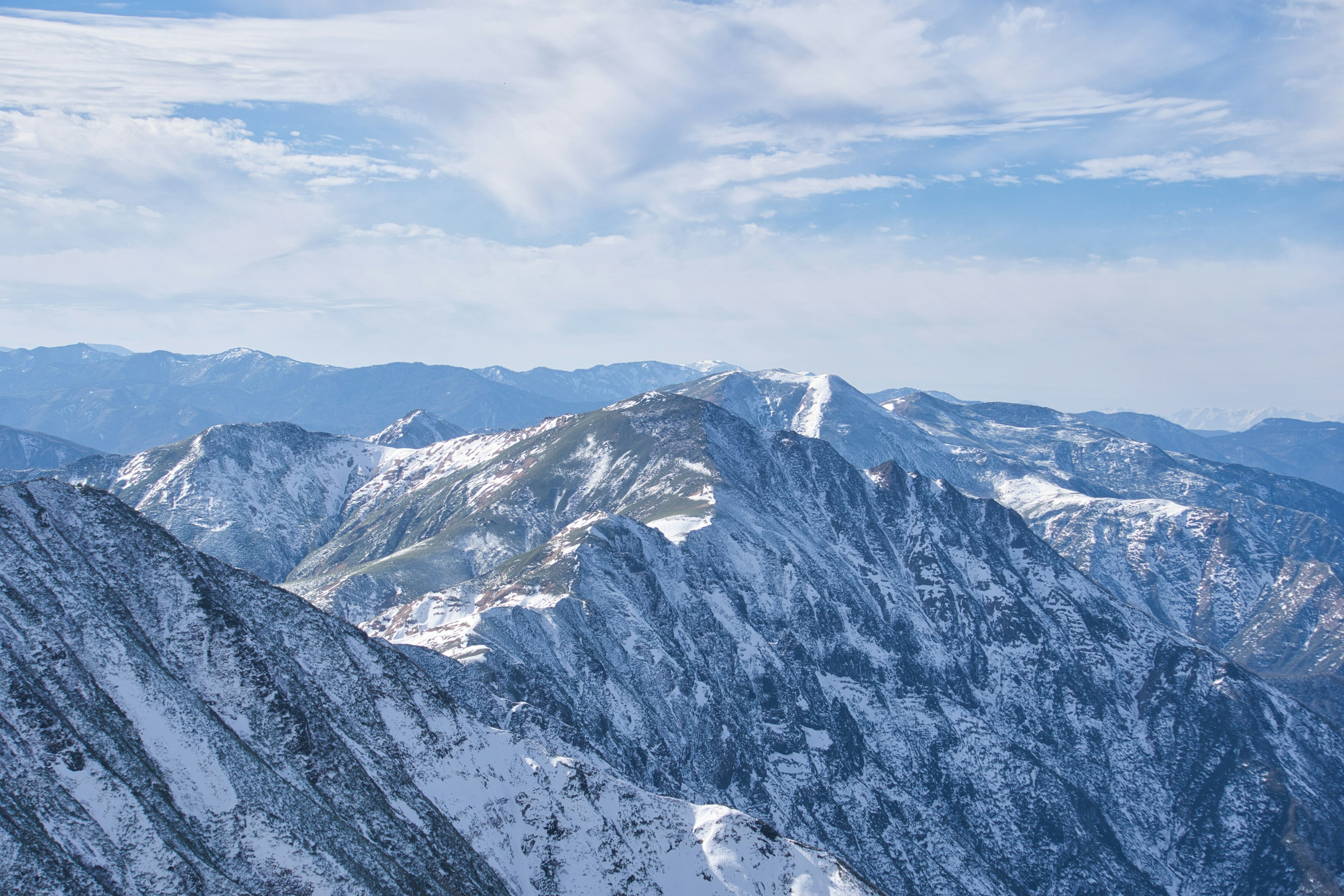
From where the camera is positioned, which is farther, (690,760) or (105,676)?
(690,760)

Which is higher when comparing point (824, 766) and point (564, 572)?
point (564, 572)

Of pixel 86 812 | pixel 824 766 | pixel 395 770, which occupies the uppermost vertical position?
pixel 86 812

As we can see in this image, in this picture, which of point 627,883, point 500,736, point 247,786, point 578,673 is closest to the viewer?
point 247,786

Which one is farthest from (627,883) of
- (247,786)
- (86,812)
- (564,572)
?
(564,572)

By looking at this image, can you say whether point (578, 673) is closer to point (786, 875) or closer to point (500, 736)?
point (500, 736)

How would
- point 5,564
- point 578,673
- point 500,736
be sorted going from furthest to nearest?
point 578,673 → point 500,736 → point 5,564

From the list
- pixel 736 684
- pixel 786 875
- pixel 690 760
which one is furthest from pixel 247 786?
pixel 736 684

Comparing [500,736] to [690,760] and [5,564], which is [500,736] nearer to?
[5,564]
